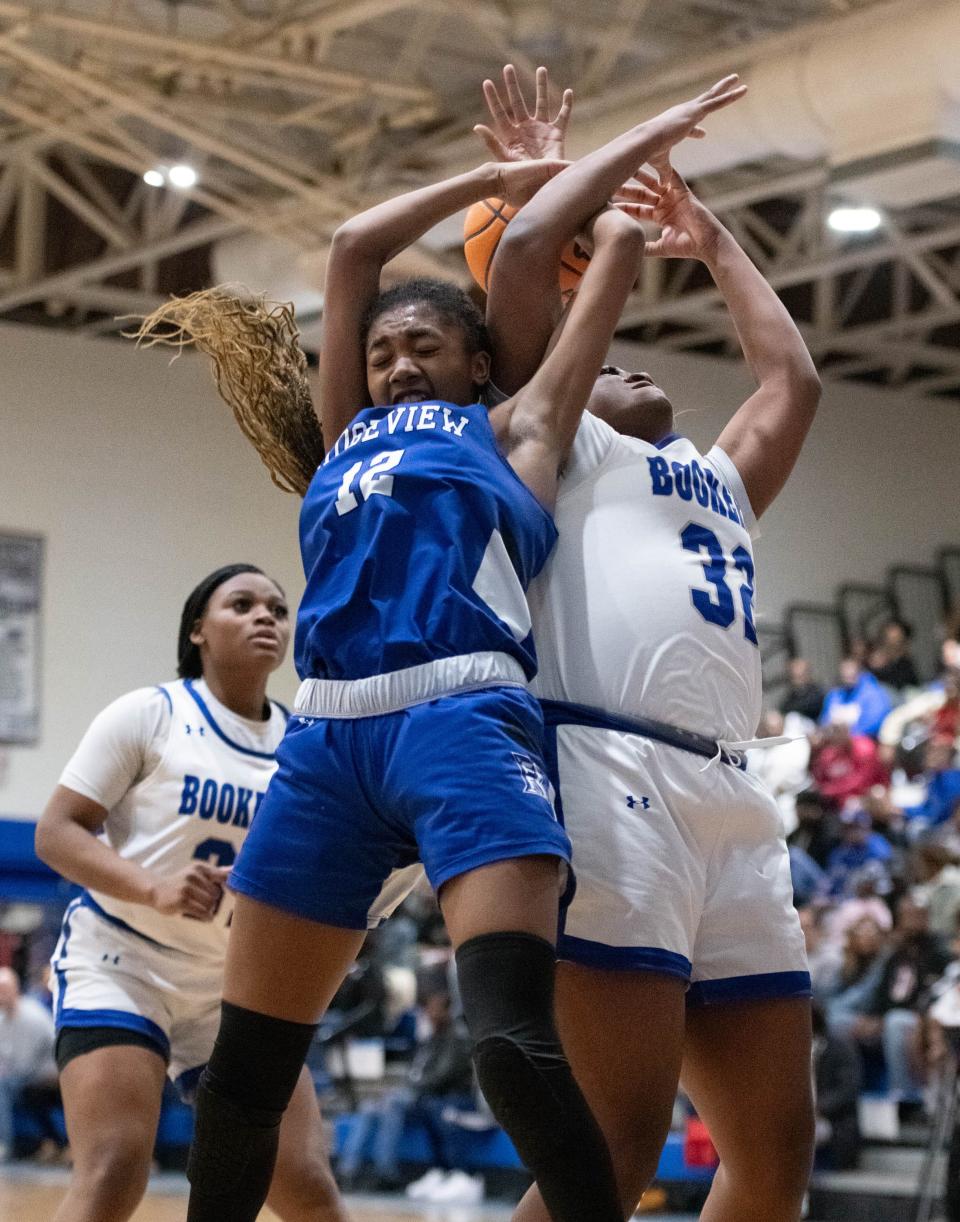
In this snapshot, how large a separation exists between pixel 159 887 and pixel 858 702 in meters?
14.3

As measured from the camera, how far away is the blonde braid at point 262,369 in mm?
3828

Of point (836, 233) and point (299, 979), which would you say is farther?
point (836, 233)

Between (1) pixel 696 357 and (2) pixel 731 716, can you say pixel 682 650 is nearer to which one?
(2) pixel 731 716

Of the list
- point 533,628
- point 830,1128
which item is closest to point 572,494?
point 533,628

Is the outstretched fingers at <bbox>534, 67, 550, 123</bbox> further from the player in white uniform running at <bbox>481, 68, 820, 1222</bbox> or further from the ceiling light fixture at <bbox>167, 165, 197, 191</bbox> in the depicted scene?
the ceiling light fixture at <bbox>167, 165, 197, 191</bbox>

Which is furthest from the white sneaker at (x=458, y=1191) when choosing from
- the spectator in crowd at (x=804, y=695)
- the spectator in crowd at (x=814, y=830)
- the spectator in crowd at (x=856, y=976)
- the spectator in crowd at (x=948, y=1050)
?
the spectator in crowd at (x=804, y=695)

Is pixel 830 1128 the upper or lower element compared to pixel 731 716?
lower

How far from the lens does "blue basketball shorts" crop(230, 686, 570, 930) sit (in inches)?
118

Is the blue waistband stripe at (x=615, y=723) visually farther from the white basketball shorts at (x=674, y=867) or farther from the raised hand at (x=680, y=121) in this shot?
the raised hand at (x=680, y=121)

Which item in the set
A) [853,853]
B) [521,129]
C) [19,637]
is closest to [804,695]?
[853,853]

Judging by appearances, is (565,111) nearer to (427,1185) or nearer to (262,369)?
(262,369)

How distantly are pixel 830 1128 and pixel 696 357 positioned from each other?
10921mm

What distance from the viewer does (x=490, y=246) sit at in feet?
12.8

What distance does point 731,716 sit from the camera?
3432 mm
